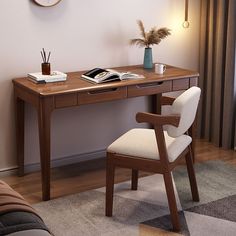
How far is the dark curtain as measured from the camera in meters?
3.93

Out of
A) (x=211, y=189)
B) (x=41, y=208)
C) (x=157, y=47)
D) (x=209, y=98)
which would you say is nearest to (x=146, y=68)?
(x=157, y=47)

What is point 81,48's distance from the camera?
3656 mm

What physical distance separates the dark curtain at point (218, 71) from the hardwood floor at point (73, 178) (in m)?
0.27

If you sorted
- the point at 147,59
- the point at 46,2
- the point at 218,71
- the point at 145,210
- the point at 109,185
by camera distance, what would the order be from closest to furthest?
1. the point at 109,185
2. the point at 145,210
3. the point at 46,2
4. the point at 147,59
5. the point at 218,71

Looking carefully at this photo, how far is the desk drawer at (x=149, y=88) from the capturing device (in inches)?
131

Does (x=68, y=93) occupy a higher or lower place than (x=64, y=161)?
higher

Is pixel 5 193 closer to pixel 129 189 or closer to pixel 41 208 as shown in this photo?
pixel 41 208

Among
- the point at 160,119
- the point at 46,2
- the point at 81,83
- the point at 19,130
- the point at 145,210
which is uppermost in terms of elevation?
the point at 46,2

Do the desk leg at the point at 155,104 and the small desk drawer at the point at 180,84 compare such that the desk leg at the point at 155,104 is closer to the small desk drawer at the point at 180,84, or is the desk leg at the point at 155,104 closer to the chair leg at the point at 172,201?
the small desk drawer at the point at 180,84

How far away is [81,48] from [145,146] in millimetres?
1201

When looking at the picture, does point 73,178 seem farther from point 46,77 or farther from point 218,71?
point 218,71

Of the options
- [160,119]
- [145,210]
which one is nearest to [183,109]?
[160,119]

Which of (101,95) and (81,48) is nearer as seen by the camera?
(101,95)

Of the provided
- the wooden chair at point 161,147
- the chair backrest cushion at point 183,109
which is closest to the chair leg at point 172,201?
the wooden chair at point 161,147
